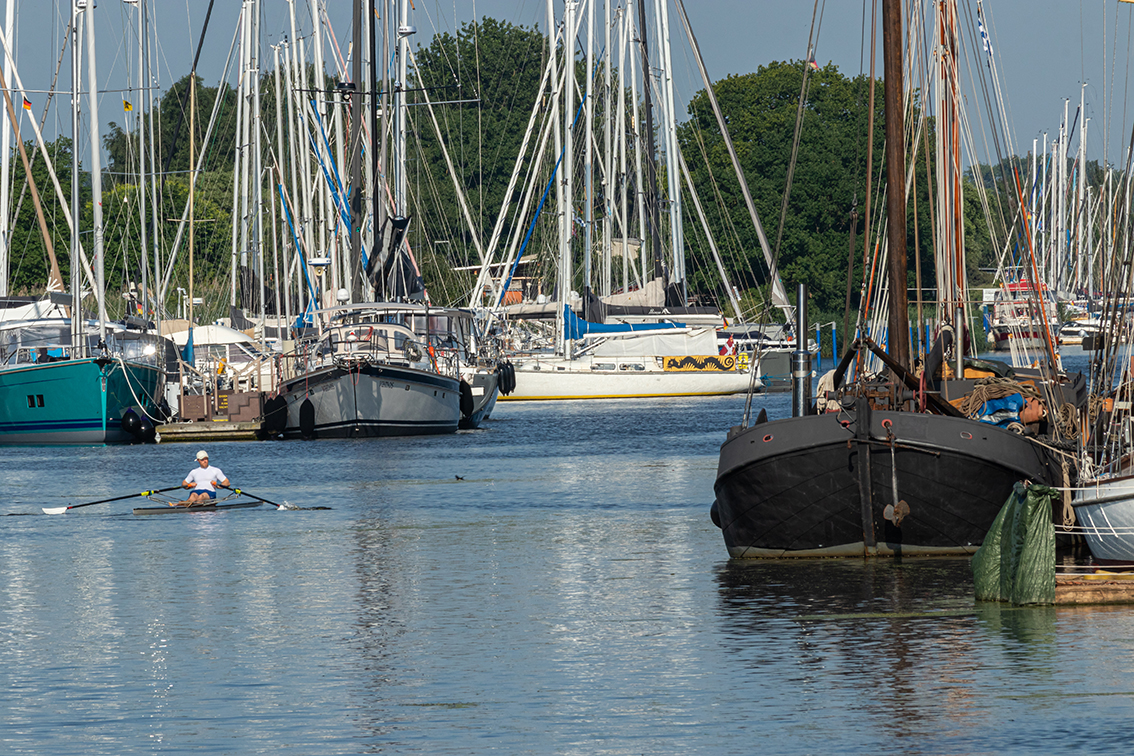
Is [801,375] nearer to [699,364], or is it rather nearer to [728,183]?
[699,364]

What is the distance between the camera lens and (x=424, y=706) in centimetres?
1416

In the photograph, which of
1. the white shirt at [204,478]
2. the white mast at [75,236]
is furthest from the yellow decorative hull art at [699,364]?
the white shirt at [204,478]

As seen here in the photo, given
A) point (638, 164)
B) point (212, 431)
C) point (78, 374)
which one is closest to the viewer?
point (78, 374)

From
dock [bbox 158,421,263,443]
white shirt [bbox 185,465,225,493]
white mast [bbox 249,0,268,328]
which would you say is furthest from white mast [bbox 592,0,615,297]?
white shirt [bbox 185,465,225,493]

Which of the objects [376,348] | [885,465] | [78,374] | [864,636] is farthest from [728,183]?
[864,636]

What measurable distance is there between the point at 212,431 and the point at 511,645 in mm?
33658

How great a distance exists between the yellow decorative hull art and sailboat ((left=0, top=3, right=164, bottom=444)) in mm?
25515

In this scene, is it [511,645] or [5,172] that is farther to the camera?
[5,172]

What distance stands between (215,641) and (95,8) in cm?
3656

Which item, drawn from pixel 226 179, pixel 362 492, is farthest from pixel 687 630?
pixel 226 179

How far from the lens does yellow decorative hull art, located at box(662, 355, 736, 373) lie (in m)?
71.3

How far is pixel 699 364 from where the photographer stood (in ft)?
236

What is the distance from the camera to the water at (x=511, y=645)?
43.0 ft

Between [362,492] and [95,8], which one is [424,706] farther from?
[95,8]
